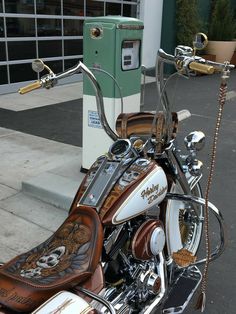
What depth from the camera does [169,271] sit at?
8.09 ft

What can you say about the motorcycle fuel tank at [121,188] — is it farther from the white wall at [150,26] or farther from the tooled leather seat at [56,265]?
the white wall at [150,26]

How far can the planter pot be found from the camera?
12.3m

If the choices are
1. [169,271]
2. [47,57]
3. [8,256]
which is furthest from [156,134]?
[47,57]

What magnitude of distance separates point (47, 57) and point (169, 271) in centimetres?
759

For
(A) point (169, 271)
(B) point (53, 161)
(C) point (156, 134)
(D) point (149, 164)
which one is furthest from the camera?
(B) point (53, 161)

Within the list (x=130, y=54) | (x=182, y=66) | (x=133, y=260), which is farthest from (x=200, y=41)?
(x=130, y=54)

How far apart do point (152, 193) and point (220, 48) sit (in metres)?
11.2

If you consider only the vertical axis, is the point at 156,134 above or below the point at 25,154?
above

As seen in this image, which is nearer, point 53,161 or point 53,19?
point 53,161

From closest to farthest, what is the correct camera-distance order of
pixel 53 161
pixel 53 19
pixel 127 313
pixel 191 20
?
pixel 127 313, pixel 53 161, pixel 53 19, pixel 191 20

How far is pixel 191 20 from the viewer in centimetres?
1150

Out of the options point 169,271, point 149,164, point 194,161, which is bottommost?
point 169,271

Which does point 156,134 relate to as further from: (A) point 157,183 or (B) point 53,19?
(B) point 53,19

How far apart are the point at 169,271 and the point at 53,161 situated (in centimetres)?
267
